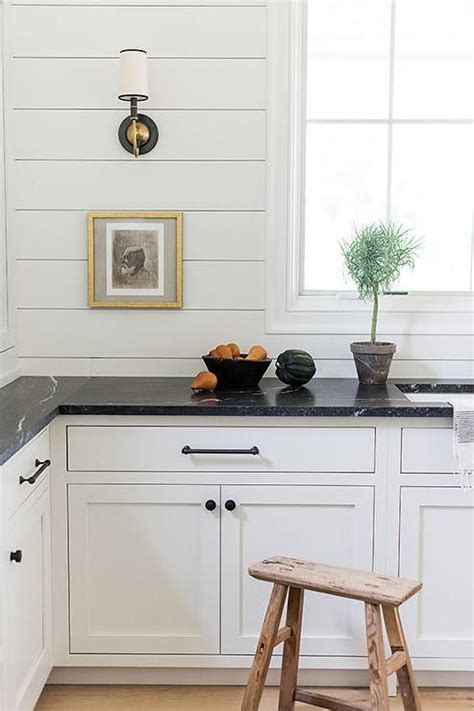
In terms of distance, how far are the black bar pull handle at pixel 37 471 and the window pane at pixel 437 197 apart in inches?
56.6

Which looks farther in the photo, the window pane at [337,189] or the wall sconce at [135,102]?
the window pane at [337,189]

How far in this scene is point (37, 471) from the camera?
7.91 ft

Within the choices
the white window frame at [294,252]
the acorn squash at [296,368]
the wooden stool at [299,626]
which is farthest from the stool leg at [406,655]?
the white window frame at [294,252]

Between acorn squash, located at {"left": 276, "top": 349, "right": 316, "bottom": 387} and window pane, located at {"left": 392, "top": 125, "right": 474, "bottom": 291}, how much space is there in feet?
1.83

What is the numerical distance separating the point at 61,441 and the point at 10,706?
733 mm

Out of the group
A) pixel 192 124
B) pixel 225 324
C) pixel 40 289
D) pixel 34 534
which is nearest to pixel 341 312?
pixel 225 324

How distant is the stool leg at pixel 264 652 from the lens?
7.47 feet

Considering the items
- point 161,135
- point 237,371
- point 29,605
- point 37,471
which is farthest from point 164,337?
point 29,605

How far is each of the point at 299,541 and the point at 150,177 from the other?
132 centimetres

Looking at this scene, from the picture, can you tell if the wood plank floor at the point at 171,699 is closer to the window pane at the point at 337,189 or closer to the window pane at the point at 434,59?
the window pane at the point at 337,189

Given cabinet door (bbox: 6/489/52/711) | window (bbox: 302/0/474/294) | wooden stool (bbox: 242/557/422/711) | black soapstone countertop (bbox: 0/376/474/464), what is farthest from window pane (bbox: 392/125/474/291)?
cabinet door (bbox: 6/489/52/711)

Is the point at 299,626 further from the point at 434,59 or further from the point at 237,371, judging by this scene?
the point at 434,59

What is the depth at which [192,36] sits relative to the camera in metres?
3.10

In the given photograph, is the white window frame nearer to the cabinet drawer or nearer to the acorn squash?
the acorn squash
